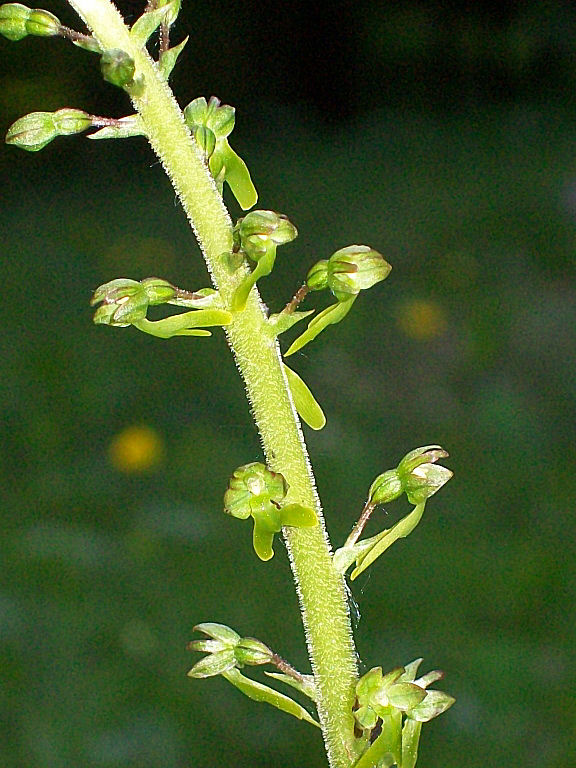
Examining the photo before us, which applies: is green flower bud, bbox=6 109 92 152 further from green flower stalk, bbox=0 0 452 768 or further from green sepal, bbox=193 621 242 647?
green sepal, bbox=193 621 242 647

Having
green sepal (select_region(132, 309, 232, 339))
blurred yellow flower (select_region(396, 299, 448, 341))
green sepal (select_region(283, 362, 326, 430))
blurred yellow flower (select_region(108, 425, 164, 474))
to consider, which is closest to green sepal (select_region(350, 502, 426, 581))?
green sepal (select_region(283, 362, 326, 430))

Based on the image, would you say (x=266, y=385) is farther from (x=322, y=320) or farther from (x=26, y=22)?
(x=26, y=22)

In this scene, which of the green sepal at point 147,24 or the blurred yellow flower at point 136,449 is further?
the blurred yellow flower at point 136,449

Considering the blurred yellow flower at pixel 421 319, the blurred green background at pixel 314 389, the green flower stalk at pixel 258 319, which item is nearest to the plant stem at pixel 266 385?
the green flower stalk at pixel 258 319

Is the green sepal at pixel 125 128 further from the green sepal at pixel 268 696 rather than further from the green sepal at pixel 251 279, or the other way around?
the green sepal at pixel 268 696

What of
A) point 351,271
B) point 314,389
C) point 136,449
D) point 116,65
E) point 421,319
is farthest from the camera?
point 421,319

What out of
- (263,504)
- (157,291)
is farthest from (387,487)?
(157,291)
